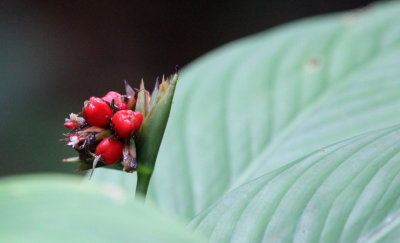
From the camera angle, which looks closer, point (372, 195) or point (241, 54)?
point (372, 195)

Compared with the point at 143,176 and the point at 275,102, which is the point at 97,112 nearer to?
the point at 143,176

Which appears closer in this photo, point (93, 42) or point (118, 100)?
point (118, 100)

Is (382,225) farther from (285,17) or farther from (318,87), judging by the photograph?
(285,17)

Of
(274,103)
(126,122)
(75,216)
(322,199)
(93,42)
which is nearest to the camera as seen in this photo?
(75,216)

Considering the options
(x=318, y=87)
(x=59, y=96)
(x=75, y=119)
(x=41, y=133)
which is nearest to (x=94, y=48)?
(x=59, y=96)

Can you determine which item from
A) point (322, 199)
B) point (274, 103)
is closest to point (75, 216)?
point (322, 199)

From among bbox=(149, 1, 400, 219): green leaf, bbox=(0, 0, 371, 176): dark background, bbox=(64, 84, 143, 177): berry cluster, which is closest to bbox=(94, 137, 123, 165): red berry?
bbox=(64, 84, 143, 177): berry cluster

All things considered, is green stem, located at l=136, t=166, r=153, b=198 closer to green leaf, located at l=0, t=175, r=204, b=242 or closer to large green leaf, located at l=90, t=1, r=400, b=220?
large green leaf, located at l=90, t=1, r=400, b=220

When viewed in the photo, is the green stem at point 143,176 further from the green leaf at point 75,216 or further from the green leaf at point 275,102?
the green leaf at point 75,216
